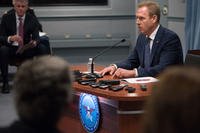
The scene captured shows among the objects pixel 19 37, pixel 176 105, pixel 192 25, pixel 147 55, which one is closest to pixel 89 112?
pixel 147 55

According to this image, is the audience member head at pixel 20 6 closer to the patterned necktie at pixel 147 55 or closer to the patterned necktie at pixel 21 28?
the patterned necktie at pixel 21 28

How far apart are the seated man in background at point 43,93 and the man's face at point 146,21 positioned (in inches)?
94.5

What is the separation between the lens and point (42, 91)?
4.02 feet

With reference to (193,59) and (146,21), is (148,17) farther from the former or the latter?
(193,59)

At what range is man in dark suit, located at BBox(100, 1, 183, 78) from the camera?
336 centimetres

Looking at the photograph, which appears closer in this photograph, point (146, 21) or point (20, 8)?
point (146, 21)

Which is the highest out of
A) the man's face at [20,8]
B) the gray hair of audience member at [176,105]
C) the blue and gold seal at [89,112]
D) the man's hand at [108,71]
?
the gray hair of audience member at [176,105]

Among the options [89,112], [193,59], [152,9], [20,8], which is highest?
[152,9]

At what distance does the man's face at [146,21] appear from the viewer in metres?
3.59

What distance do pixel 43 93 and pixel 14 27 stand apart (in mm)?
4630

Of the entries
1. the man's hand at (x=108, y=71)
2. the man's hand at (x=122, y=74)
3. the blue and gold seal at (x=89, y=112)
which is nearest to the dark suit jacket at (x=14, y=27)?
the man's hand at (x=108, y=71)

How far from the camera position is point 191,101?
0.94 metres

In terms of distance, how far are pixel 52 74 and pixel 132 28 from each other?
18.6 ft

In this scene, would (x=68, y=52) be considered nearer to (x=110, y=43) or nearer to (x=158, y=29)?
(x=110, y=43)
